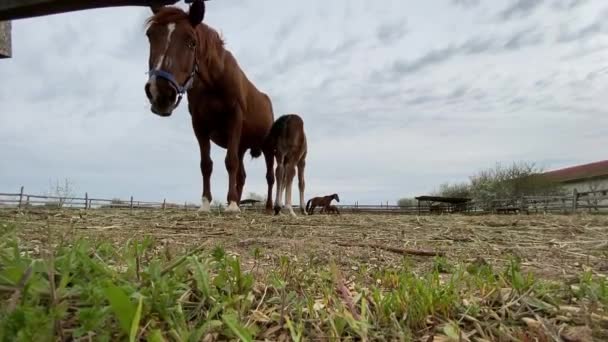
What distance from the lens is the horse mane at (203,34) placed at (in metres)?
4.40

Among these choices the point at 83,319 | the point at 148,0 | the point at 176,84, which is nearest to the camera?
the point at 83,319

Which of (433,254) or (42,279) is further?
(433,254)

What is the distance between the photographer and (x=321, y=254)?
2.17 meters

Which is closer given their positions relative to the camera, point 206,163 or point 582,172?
point 206,163

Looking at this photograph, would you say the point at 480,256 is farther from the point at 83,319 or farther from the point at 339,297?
the point at 83,319

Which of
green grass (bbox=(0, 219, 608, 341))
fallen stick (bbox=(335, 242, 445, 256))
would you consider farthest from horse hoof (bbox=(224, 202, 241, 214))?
green grass (bbox=(0, 219, 608, 341))

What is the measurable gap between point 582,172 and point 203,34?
172 feet

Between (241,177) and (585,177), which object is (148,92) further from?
(585,177)

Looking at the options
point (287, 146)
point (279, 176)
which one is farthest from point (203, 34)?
point (279, 176)

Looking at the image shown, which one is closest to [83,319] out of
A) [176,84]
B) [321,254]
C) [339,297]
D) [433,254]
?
[339,297]

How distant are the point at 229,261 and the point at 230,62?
5.00m

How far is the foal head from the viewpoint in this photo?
13.4ft

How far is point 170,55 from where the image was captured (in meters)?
4.23

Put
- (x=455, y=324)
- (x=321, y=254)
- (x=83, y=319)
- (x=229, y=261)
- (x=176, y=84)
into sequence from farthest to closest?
(x=176, y=84) < (x=321, y=254) < (x=229, y=261) < (x=455, y=324) < (x=83, y=319)
